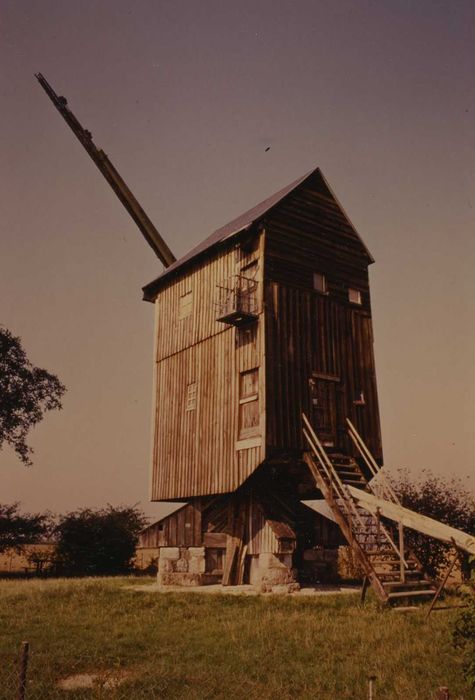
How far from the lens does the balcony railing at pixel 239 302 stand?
69.7ft

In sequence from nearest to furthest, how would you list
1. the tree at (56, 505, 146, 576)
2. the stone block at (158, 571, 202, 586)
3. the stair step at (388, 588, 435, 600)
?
the stair step at (388, 588, 435, 600), the stone block at (158, 571, 202, 586), the tree at (56, 505, 146, 576)

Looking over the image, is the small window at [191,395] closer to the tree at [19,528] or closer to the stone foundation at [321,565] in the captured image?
the stone foundation at [321,565]

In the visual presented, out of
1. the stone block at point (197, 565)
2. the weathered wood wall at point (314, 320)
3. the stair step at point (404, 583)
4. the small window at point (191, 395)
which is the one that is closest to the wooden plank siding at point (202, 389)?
the small window at point (191, 395)

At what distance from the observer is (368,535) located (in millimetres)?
17750

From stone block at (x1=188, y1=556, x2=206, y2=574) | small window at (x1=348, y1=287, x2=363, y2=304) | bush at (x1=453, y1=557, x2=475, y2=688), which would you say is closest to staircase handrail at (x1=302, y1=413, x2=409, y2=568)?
small window at (x1=348, y1=287, x2=363, y2=304)

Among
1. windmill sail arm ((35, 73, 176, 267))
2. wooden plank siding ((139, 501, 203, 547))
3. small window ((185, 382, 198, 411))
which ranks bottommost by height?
wooden plank siding ((139, 501, 203, 547))

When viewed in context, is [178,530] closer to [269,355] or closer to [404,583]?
[269,355]

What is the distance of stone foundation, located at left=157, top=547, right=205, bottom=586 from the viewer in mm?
22641

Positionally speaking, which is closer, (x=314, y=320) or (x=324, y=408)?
(x=324, y=408)

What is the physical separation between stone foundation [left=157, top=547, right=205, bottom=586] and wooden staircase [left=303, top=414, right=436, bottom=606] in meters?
6.30

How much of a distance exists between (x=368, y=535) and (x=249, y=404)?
5.72 m

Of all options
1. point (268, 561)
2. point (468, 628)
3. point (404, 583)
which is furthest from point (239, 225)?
point (468, 628)

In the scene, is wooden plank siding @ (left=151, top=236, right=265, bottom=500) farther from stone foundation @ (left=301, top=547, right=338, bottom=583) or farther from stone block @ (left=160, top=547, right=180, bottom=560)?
stone foundation @ (left=301, top=547, right=338, bottom=583)

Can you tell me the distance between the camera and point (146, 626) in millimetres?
13969
